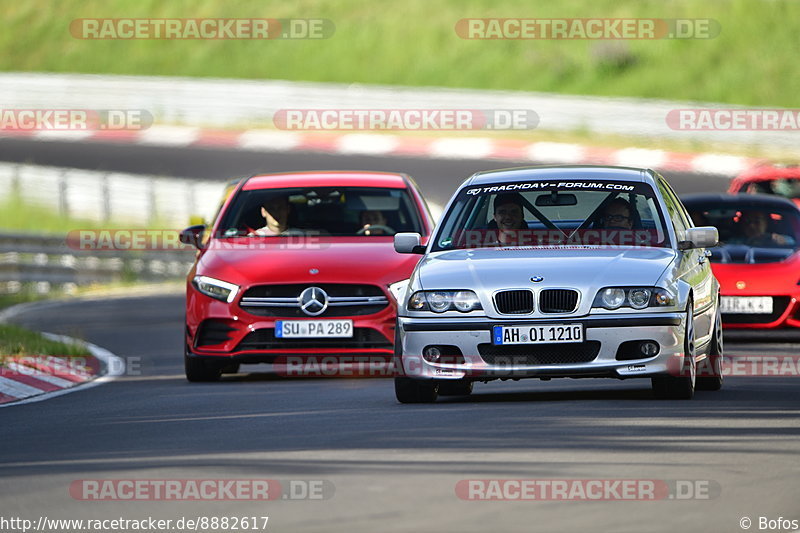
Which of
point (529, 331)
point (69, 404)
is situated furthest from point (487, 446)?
point (69, 404)

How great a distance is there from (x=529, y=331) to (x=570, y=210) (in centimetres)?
138

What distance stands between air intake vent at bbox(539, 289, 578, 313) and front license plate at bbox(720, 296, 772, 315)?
566cm

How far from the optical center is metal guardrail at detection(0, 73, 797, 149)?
1537 inches

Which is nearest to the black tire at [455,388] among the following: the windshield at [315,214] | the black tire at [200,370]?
the black tire at [200,370]

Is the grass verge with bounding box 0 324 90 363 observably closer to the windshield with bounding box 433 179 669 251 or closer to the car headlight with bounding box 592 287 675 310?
the windshield with bounding box 433 179 669 251

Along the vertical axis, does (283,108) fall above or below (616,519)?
above

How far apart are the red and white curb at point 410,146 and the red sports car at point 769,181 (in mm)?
13105

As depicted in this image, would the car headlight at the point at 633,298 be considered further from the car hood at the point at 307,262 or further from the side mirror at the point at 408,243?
the car hood at the point at 307,262

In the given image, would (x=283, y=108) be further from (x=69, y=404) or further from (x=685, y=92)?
(x=69, y=404)

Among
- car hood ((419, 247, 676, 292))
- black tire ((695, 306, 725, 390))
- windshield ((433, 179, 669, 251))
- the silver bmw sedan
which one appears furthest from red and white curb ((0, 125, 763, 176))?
car hood ((419, 247, 676, 292))

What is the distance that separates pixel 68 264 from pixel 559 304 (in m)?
18.3

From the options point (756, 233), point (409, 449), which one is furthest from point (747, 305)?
point (409, 449)

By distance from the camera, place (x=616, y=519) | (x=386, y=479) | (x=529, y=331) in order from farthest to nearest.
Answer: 1. (x=529, y=331)
2. (x=386, y=479)
3. (x=616, y=519)

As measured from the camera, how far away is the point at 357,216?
14.4 m
